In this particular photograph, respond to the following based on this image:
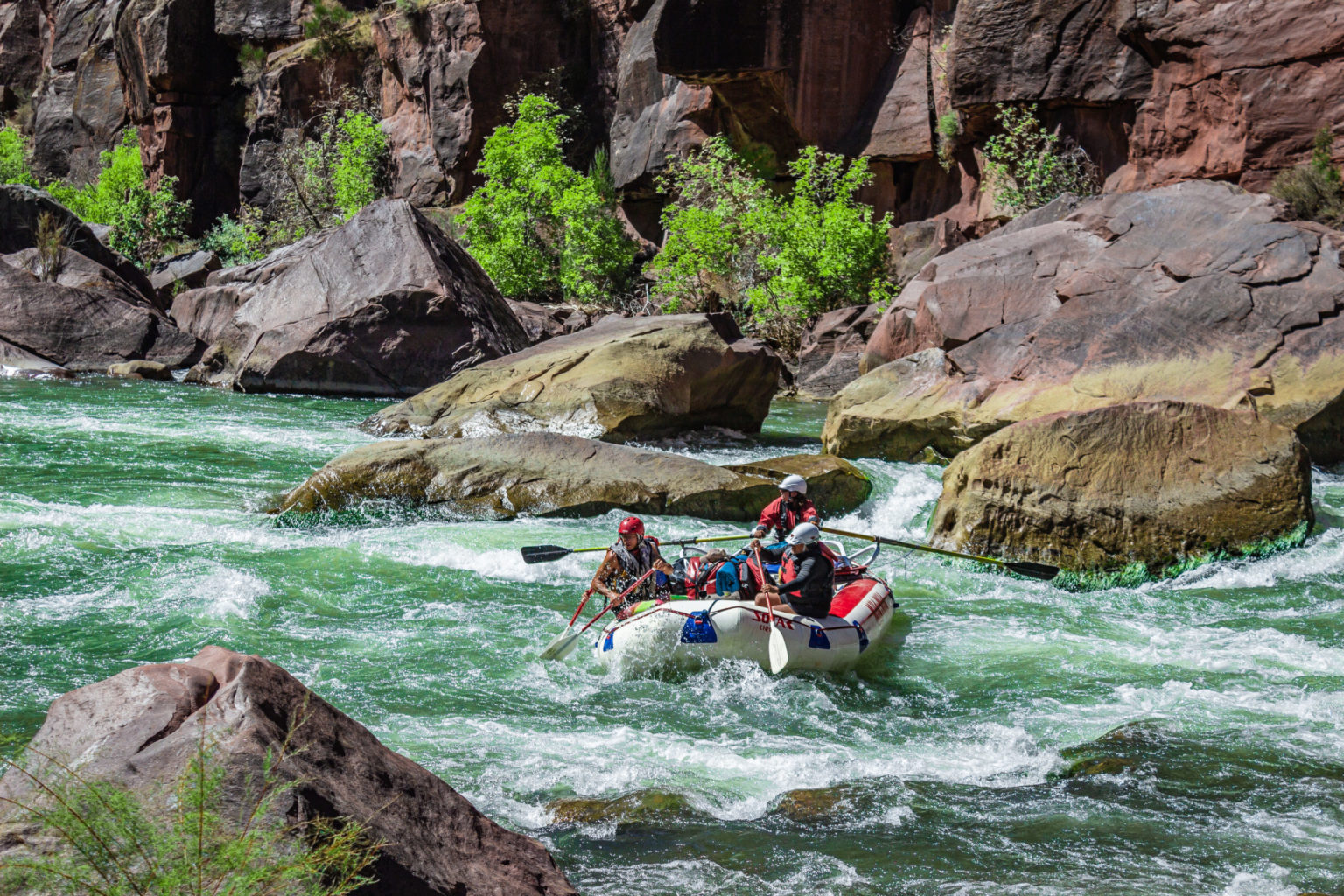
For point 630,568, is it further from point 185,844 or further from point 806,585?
point 185,844

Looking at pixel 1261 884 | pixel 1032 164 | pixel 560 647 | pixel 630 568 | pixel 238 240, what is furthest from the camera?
pixel 238 240

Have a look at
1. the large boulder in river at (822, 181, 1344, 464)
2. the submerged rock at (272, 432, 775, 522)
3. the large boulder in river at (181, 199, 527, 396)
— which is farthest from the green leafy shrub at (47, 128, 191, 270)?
the submerged rock at (272, 432, 775, 522)

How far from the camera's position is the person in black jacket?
697cm

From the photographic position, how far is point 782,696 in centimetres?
656

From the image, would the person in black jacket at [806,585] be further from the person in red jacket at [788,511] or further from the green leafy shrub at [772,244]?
the green leafy shrub at [772,244]

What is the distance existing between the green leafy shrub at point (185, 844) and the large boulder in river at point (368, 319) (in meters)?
15.1

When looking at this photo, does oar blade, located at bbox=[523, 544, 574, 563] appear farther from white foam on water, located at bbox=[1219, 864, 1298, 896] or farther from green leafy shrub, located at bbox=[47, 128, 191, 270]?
green leafy shrub, located at bbox=[47, 128, 191, 270]

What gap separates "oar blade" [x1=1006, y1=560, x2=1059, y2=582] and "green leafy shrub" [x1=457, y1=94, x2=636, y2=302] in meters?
19.0

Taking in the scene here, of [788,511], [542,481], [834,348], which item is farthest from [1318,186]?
[542,481]

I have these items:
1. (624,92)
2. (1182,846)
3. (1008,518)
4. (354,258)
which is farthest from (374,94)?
(1182,846)

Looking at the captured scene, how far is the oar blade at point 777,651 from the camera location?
6688mm

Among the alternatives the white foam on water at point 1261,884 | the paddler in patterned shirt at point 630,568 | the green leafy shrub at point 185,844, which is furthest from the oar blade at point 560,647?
the green leafy shrub at point 185,844

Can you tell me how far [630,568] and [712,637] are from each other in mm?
1013

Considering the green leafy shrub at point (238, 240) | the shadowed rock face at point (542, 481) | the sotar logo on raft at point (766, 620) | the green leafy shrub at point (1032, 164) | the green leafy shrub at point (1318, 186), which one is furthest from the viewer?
Result: the green leafy shrub at point (238, 240)
